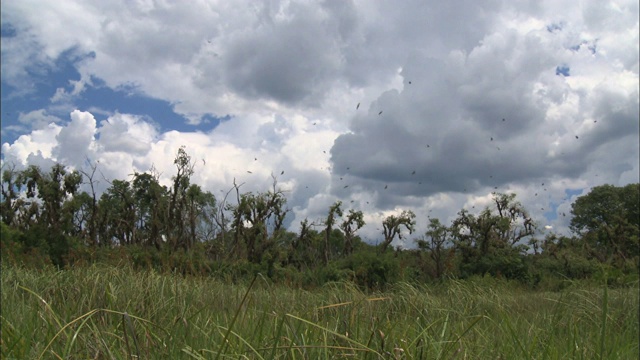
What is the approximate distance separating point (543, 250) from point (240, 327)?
22707 millimetres

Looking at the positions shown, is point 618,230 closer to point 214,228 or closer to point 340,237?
point 340,237

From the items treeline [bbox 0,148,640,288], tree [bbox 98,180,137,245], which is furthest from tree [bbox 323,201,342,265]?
tree [bbox 98,180,137,245]

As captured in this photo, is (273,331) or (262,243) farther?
(262,243)

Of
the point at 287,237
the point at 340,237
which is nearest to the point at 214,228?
the point at 287,237

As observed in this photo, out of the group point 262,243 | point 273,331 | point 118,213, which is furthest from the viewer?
point 118,213

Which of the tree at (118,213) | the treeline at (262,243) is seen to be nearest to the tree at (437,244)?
the treeline at (262,243)

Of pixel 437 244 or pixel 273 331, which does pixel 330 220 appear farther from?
pixel 273 331

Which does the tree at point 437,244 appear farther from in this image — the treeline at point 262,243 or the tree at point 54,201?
the tree at point 54,201

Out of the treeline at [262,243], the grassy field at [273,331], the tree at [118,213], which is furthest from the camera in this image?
the tree at [118,213]

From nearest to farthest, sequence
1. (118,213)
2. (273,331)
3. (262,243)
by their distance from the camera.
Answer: (273,331), (262,243), (118,213)

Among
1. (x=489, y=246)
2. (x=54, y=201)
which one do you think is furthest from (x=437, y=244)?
(x=54, y=201)

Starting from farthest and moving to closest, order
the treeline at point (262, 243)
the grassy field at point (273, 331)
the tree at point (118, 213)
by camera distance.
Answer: the tree at point (118, 213)
the treeline at point (262, 243)
the grassy field at point (273, 331)

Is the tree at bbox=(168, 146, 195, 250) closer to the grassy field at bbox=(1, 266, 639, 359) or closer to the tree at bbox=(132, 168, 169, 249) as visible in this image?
the tree at bbox=(132, 168, 169, 249)

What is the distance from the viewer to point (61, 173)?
2142cm
